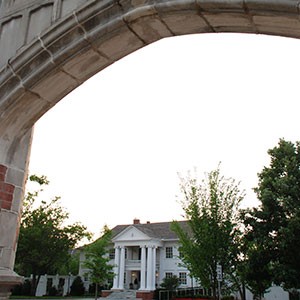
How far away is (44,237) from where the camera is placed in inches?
1137

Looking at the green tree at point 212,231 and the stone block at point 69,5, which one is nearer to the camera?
the stone block at point 69,5

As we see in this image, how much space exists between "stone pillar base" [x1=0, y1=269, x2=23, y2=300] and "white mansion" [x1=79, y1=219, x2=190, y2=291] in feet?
103

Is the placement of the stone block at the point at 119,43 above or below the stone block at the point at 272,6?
above

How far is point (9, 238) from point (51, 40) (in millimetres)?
1947

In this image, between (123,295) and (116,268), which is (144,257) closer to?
(116,268)

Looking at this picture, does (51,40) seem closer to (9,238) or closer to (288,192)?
(9,238)

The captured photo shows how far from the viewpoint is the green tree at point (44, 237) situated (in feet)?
93.6

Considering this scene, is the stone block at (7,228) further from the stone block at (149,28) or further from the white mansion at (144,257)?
the white mansion at (144,257)

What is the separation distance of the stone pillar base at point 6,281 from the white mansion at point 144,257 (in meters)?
31.5

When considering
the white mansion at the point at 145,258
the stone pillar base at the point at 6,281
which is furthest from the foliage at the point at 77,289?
the stone pillar base at the point at 6,281

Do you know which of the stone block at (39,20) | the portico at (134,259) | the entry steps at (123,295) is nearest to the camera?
the stone block at (39,20)

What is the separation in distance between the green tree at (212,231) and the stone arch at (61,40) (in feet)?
37.4

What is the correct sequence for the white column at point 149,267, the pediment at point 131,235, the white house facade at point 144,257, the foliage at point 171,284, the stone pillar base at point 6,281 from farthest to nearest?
the pediment at point 131,235, the white house facade at point 144,257, the white column at point 149,267, the foliage at point 171,284, the stone pillar base at point 6,281

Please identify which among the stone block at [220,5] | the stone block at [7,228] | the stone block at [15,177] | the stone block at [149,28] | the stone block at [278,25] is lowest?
the stone block at [7,228]
